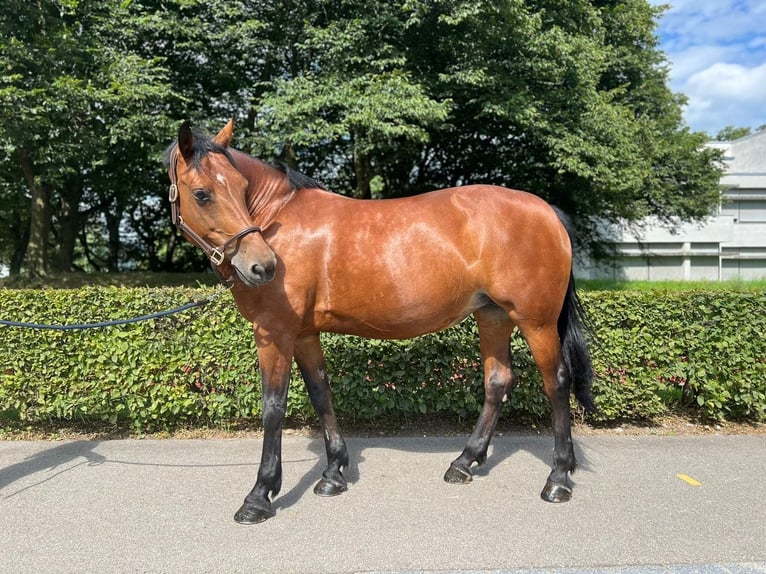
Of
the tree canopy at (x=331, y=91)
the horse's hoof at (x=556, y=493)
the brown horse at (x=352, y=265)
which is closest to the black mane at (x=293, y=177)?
the brown horse at (x=352, y=265)

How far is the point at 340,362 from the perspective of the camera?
16.4 feet

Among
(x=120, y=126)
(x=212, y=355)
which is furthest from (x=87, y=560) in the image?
(x=120, y=126)

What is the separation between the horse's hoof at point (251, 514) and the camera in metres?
3.19

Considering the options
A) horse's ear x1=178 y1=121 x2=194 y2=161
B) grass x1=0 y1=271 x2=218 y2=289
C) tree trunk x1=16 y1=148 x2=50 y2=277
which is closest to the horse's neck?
horse's ear x1=178 y1=121 x2=194 y2=161

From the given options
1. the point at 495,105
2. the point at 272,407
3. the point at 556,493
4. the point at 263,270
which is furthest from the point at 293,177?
the point at 495,105

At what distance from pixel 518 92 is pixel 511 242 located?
9991 mm

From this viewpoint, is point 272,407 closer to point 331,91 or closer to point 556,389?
point 556,389

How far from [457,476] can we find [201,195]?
2666 millimetres

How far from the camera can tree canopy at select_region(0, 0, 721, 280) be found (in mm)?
10516

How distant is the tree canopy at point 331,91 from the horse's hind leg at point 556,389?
24.5 ft

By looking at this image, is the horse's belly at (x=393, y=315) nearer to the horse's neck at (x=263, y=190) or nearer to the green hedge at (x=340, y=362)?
the horse's neck at (x=263, y=190)

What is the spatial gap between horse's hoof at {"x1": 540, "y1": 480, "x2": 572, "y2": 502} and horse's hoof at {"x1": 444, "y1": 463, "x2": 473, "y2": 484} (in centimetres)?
54

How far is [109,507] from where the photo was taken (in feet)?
11.2

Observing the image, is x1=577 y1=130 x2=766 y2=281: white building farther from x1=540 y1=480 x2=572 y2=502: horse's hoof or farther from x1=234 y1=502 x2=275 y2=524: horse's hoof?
x1=234 y1=502 x2=275 y2=524: horse's hoof
